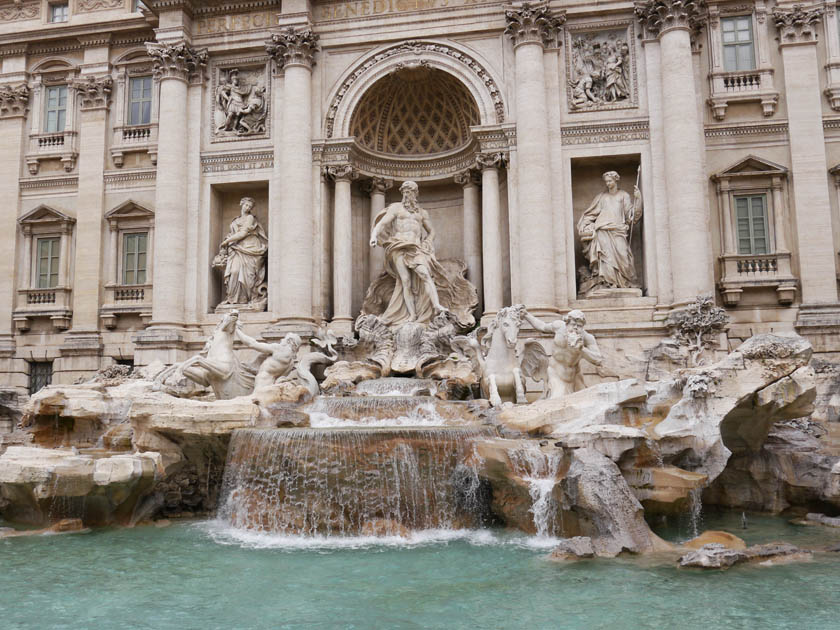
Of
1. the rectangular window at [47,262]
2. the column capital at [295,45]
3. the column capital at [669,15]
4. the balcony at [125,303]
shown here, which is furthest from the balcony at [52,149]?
the column capital at [669,15]

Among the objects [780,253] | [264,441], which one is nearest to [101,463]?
[264,441]

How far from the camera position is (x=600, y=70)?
57.8 ft

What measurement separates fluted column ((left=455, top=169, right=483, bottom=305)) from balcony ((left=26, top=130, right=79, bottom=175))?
1111 centimetres

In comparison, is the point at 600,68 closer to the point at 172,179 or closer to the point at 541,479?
the point at 172,179


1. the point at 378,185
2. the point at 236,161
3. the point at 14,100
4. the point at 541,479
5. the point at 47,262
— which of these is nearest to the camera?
the point at 541,479

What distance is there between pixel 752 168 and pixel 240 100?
13.0 metres

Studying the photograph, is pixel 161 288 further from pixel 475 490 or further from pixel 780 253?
pixel 780 253

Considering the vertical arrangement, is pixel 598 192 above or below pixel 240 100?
below

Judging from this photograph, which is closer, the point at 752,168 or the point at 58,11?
the point at 752,168

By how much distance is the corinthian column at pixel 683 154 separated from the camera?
15938 millimetres

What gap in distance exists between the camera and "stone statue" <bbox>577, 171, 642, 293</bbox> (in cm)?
1685

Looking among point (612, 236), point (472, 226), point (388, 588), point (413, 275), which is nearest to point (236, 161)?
point (413, 275)

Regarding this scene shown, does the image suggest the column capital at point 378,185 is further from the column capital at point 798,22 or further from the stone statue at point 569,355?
the column capital at point 798,22

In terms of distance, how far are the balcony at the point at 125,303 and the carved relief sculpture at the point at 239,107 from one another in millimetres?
4739
